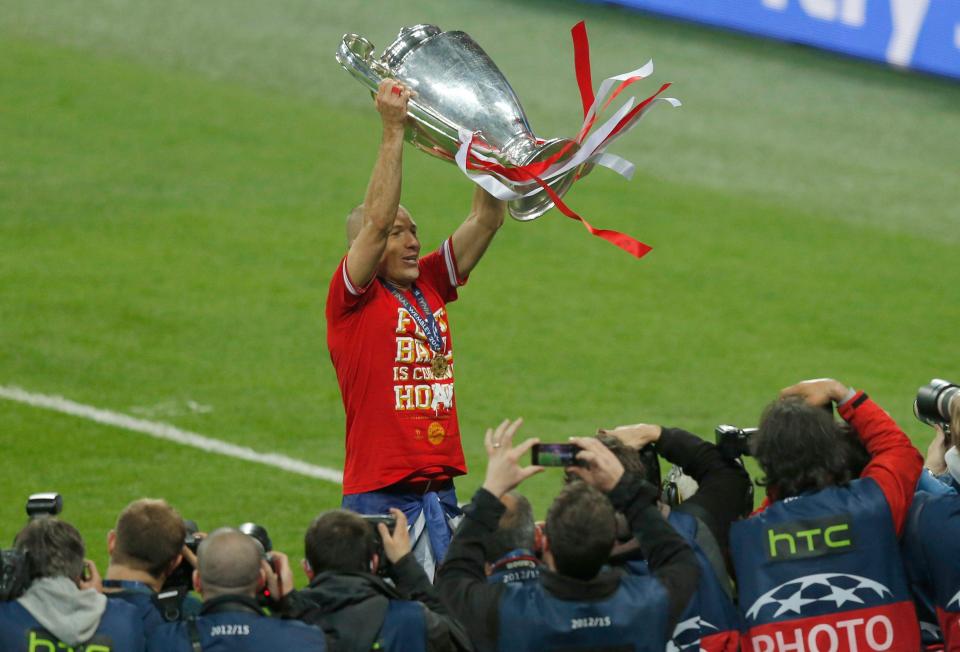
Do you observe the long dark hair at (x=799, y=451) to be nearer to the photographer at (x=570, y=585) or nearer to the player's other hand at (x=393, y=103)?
the photographer at (x=570, y=585)

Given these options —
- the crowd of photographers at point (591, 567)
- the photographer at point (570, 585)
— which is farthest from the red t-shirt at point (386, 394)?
the photographer at point (570, 585)

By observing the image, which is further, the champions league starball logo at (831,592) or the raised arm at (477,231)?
the raised arm at (477,231)

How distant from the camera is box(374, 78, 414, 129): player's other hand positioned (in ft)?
16.7

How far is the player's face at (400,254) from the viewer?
5445 mm

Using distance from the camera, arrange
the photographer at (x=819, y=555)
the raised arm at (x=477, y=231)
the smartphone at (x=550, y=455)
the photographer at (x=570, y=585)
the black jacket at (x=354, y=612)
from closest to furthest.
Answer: the photographer at (x=570, y=585) < the black jacket at (x=354, y=612) < the smartphone at (x=550, y=455) < the photographer at (x=819, y=555) < the raised arm at (x=477, y=231)

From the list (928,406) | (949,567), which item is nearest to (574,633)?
(949,567)

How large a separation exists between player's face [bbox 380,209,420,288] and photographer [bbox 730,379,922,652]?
1486mm

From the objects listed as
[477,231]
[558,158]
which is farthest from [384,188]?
[477,231]

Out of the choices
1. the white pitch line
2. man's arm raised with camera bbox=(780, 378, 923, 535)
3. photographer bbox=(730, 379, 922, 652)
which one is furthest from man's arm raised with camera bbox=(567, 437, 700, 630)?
the white pitch line

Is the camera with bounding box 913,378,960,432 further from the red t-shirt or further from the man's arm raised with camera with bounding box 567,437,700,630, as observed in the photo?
the red t-shirt

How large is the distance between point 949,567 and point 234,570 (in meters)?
1.88

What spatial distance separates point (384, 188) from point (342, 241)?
22.1 feet

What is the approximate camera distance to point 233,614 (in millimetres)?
4086

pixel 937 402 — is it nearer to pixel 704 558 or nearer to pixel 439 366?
pixel 704 558
